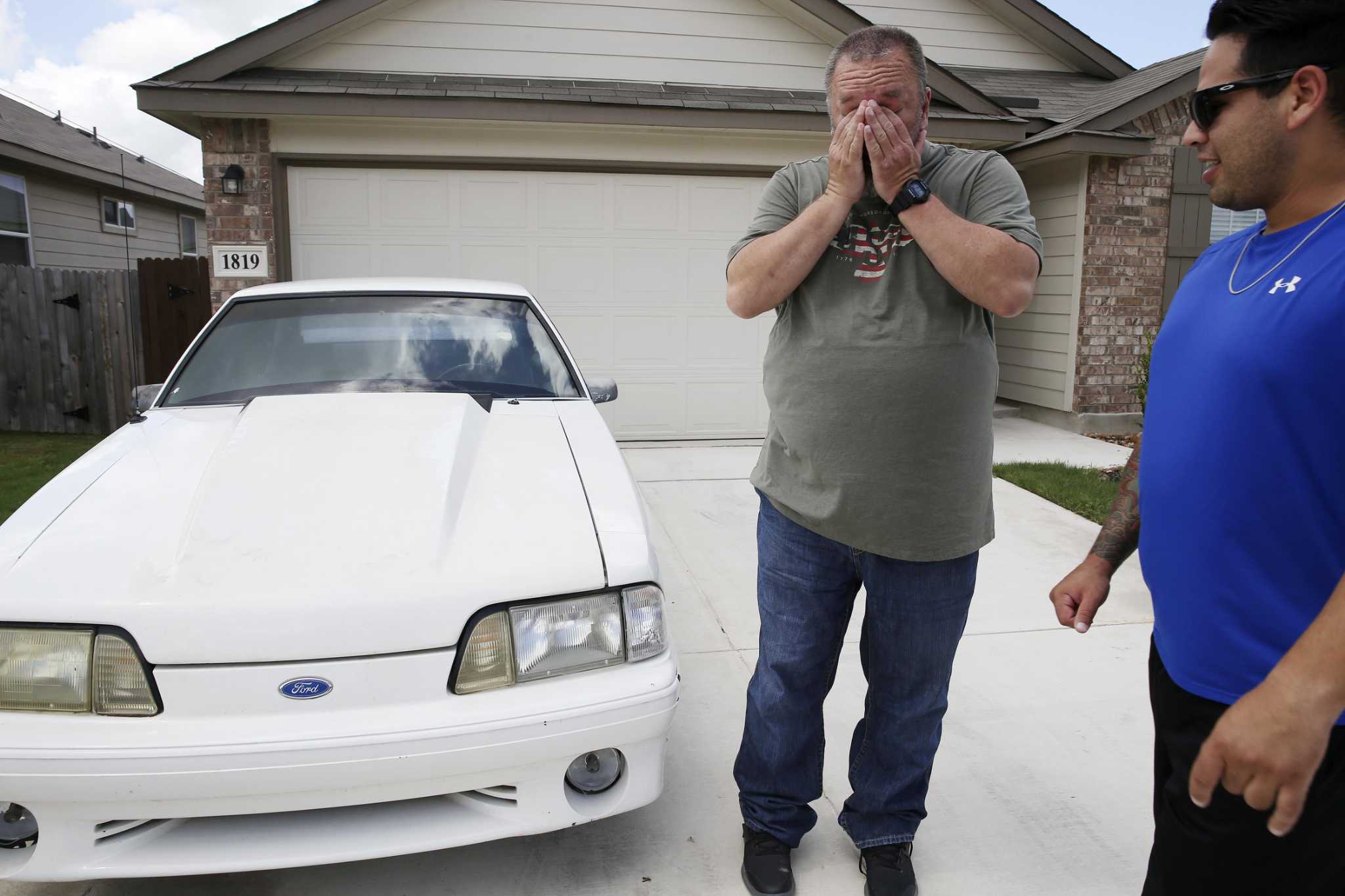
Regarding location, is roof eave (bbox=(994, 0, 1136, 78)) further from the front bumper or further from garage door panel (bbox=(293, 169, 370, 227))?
the front bumper

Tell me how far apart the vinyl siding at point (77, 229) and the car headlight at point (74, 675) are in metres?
13.7

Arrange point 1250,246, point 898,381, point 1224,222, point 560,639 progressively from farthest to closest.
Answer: point 1224,222
point 560,639
point 898,381
point 1250,246

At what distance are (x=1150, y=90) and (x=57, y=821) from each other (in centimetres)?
904

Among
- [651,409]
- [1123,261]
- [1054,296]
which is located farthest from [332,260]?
[1123,261]

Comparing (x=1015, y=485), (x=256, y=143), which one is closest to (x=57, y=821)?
(x=1015, y=485)

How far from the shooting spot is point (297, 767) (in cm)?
191

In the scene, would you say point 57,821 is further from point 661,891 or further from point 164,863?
point 661,891

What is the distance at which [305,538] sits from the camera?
2.18 meters

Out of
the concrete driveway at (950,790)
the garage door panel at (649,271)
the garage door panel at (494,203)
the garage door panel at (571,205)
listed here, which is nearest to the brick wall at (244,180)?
the garage door panel at (494,203)

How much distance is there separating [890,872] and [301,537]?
161 cm

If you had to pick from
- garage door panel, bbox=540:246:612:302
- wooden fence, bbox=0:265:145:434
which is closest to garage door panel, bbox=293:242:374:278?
garage door panel, bbox=540:246:612:302

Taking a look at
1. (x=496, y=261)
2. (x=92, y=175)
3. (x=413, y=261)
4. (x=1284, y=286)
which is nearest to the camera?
(x=1284, y=286)

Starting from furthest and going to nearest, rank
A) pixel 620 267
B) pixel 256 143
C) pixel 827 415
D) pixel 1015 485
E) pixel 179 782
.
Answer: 1. pixel 620 267
2. pixel 256 143
3. pixel 1015 485
4. pixel 827 415
5. pixel 179 782

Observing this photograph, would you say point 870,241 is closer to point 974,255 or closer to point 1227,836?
point 974,255
